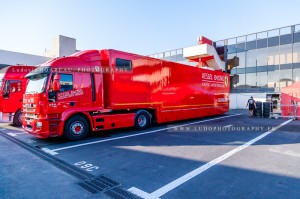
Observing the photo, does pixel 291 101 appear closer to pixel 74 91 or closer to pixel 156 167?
pixel 156 167

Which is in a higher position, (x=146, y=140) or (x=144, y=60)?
(x=144, y=60)

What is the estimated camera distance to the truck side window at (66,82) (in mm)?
7449

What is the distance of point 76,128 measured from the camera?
776cm

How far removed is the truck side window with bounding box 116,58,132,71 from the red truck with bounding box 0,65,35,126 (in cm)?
694

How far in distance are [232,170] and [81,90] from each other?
5.99 meters

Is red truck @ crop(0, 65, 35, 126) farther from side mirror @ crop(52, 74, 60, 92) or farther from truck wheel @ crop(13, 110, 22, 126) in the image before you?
side mirror @ crop(52, 74, 60, 92)

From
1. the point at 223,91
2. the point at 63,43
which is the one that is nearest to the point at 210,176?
the point at 223,91

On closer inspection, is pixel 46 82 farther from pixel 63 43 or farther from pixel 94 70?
pixel 63 43

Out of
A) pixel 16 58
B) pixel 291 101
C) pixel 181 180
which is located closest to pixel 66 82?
pixel 181 180

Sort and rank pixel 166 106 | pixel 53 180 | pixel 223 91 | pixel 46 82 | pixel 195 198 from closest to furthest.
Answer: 1. pixel 195 198
2. pixel 53 180
3. pixel 46 82
4. pixel 166 106
5. pixel 223 91

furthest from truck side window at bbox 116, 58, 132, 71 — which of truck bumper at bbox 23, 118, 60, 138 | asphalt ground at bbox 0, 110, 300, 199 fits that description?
truck bumper at bbox 23, 118, 60, 138

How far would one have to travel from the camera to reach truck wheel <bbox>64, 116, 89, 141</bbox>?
7523mm

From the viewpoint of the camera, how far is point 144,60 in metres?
9.83

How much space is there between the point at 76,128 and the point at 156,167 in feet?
13.8
